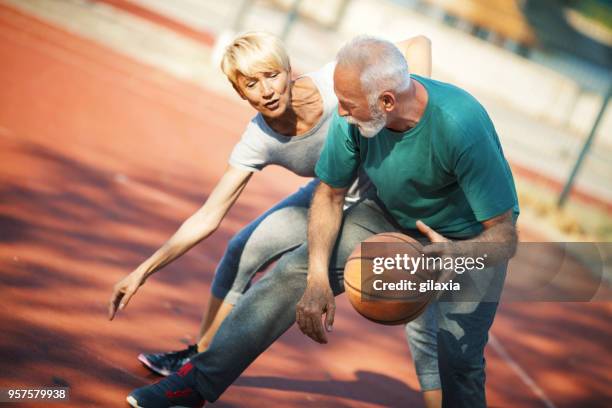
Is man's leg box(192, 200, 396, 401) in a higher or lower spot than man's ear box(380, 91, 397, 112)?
lower

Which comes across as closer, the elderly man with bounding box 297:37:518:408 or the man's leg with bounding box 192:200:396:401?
the elderly man with bounding box 297:37:518:408

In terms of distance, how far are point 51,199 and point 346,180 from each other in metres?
3.67

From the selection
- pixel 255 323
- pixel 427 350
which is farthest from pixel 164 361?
pixel 427 350

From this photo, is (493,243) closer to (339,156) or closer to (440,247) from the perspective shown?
(440,247)

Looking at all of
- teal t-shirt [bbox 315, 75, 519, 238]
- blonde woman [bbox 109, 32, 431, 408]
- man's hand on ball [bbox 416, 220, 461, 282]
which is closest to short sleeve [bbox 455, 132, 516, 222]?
teal t-shirt [bbox 315, 75, 519, 238]

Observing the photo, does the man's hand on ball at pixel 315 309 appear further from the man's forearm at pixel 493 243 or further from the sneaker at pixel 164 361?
the sneaker at pixel 164 361

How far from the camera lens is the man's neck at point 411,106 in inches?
133

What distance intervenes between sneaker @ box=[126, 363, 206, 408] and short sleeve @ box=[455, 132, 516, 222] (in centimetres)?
153

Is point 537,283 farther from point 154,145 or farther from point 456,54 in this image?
point 456,54

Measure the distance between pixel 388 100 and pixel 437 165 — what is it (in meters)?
0.35

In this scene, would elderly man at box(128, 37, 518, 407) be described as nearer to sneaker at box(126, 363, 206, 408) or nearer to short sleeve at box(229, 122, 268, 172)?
sneaker at box(126, 363, 206, 408)

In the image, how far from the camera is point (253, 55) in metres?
3.79

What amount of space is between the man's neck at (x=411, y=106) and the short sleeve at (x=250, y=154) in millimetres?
861

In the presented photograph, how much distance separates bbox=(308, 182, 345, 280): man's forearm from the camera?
12.0 ft
